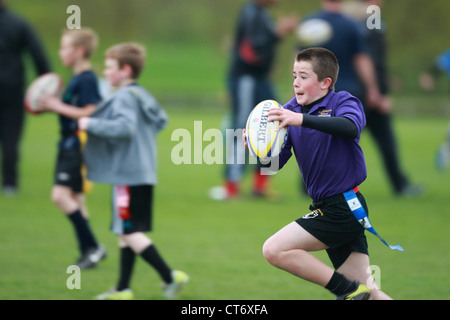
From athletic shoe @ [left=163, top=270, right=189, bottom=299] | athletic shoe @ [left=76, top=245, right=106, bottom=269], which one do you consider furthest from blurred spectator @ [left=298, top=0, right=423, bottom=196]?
athletic shoe @ [left=163, top=270, right=189, bottom=299]

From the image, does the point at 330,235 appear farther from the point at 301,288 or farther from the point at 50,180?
the point at 50,180

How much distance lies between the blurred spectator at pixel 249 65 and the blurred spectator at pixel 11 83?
2.49 metres

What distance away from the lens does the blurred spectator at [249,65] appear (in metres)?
8.73

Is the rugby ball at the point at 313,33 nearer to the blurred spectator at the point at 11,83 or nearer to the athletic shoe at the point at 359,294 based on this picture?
the blurred spectator at the point at 11,83

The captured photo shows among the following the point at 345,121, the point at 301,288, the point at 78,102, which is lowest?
the point at 301,288

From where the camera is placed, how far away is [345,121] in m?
3.73

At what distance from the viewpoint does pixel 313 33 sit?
8.18 meters

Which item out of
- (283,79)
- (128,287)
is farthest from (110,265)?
(283,79)

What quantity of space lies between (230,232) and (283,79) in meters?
41.2

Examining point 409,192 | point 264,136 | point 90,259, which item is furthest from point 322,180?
point 409,192

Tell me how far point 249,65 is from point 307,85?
498 cm

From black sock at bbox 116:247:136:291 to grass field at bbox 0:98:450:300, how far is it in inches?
8.4

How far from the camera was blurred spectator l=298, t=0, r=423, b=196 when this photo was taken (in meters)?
8.35

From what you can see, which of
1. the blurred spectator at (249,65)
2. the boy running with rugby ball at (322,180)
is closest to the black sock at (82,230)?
the boy running with rugby ball at (322,180)
